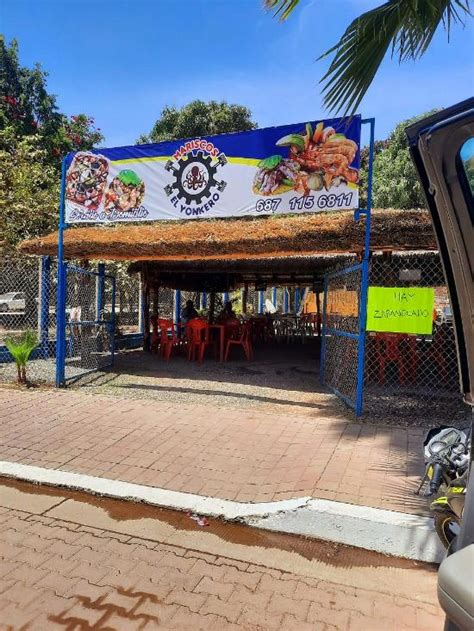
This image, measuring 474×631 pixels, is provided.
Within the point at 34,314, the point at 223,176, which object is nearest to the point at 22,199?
the point at 34,314

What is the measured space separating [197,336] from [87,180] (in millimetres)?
4541

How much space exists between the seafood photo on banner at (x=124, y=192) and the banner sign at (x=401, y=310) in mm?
4316

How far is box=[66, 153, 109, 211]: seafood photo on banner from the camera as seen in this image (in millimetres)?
8367

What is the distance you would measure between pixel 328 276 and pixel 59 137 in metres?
13.8

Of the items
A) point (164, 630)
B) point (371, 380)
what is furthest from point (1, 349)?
point (164, 630)

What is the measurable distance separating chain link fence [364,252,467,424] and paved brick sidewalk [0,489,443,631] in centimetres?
479

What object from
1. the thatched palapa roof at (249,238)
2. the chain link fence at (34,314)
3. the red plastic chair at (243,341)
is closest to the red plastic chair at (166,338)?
the red plastic chair at (243,341)

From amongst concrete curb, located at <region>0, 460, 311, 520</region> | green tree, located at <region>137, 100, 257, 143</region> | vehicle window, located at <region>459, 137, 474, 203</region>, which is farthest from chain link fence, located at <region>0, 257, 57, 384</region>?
green tree, located at <region>137, 100, 257, 143</region>

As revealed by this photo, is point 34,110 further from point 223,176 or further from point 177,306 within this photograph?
point 223,176

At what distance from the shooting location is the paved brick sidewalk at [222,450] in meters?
4.28

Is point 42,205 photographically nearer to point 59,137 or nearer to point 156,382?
point 59,137

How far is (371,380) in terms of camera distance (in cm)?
926

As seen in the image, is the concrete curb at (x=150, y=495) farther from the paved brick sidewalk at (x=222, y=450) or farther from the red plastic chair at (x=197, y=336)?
the red plastic chair at (x=197, y=336)

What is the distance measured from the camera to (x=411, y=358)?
29.9ft
